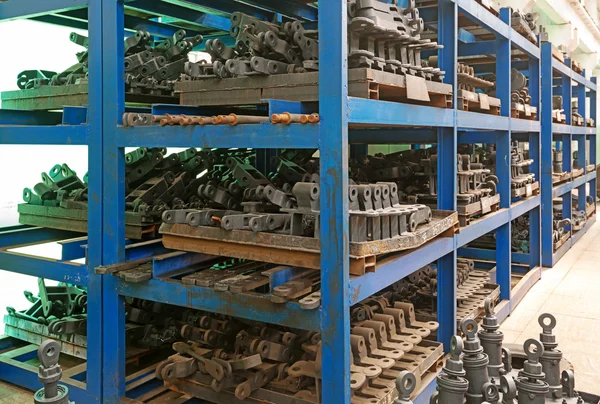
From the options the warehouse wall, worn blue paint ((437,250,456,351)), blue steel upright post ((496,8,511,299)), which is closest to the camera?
worn blue paint ((437,250,456,351))

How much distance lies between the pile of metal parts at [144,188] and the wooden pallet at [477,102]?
204 cm

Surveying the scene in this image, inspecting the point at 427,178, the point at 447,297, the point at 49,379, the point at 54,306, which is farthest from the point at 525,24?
the point at 49,379

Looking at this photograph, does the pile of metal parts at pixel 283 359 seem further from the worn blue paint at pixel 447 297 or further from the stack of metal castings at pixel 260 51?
the stack of metal castings at pixel 260 51

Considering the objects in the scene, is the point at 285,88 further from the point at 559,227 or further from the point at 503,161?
the point at 559,227

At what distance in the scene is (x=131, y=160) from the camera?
4.81m

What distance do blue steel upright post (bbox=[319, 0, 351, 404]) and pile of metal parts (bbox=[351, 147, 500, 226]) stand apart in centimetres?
225

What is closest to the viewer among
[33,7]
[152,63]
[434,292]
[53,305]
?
[33,7]

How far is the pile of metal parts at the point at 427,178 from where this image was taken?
203 inches

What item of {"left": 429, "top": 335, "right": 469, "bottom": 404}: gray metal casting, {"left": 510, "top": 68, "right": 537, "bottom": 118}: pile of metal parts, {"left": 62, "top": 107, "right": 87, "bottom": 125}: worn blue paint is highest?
{"left": 510, "top": 68, "right": 537, "bottom": 118}: pile of metal parts

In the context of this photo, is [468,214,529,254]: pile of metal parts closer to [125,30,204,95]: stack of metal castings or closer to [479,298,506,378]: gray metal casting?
[479,298,506,378]: gray metal casting

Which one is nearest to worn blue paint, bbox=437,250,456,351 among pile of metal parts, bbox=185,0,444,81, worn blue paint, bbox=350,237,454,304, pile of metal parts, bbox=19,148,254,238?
worn blue paint, bbox=350,237,454,304

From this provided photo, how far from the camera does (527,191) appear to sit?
699cm

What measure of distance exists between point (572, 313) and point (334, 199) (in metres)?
4.38

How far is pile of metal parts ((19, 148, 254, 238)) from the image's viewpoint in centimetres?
424
